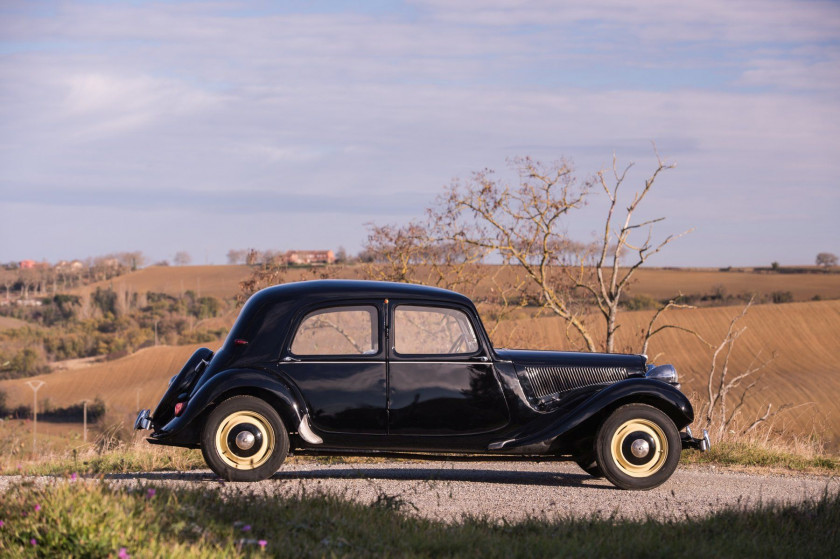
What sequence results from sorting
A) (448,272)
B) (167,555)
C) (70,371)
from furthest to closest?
(70,371)
(448,272)
(167,555)

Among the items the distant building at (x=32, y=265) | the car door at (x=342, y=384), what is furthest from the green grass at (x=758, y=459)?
the distant building at (x=32, y=265)

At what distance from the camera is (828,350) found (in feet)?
177

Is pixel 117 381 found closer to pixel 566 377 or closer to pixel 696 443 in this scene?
pixel 566 377

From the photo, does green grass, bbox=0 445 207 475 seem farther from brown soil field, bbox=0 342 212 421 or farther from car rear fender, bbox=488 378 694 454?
brown soil field, bbox=0 342 212 421

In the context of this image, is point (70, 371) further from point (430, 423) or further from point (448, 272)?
point (430, 423)

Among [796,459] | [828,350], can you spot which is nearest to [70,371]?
[828,350]

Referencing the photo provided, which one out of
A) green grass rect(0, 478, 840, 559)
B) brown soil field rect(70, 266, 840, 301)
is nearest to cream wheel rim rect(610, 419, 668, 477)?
green grass rect(0, 478, 840, 559)

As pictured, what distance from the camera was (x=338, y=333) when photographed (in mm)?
8227

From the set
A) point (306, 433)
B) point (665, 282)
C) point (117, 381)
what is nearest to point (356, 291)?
point (306, 433)

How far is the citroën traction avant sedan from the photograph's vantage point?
783cm

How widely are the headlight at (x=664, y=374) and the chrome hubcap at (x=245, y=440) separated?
12.0 ft

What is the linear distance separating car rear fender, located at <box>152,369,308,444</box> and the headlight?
3239mm

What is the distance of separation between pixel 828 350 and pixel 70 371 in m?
49.1

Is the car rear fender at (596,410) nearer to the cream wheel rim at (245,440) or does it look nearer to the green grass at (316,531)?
the green grass at (316,531)
